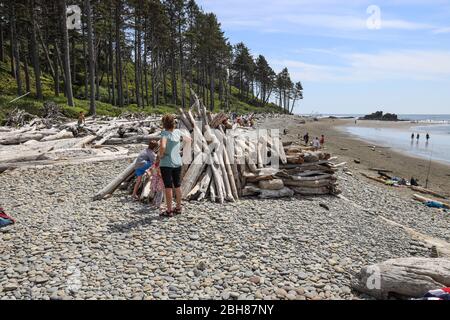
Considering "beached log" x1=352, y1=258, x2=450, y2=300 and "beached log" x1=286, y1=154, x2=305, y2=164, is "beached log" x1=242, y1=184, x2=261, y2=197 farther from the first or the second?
"beached log" x1=352, y1=258, x2=450, y2=300

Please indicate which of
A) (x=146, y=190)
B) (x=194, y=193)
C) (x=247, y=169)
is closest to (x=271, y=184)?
(x=247, y=169)

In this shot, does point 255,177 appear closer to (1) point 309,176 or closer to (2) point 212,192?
(2) point 212,192

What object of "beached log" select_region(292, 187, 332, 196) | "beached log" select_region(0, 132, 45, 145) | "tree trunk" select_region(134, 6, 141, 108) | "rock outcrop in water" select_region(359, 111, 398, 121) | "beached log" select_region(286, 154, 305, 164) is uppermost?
"tree trunk" select_region(134, 6, 141, 108)

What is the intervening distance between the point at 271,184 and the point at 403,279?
17.6 ft

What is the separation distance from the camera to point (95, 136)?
58.1 feet

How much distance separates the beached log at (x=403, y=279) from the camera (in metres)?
5.21

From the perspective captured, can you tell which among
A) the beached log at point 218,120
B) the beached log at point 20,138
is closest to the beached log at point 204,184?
the beached log at point 218,120

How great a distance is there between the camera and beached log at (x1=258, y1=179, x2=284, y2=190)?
1037cm

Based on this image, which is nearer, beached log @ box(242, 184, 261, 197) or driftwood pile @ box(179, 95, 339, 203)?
driftwood pile @ box(179, 95, 339, 203)

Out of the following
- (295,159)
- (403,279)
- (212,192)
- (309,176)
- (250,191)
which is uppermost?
(295,159)

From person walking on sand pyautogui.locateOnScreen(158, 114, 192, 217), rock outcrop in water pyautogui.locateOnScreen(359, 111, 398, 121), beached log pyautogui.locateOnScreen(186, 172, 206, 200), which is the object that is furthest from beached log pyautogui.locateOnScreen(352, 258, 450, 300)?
rock outcrop in water pyautogui.locateOnScreen(359, 111, 398, 121)

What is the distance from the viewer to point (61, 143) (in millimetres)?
15477

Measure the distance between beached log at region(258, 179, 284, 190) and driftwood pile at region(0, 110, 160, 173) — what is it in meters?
6.92

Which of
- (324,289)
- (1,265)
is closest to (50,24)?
(1,265)
